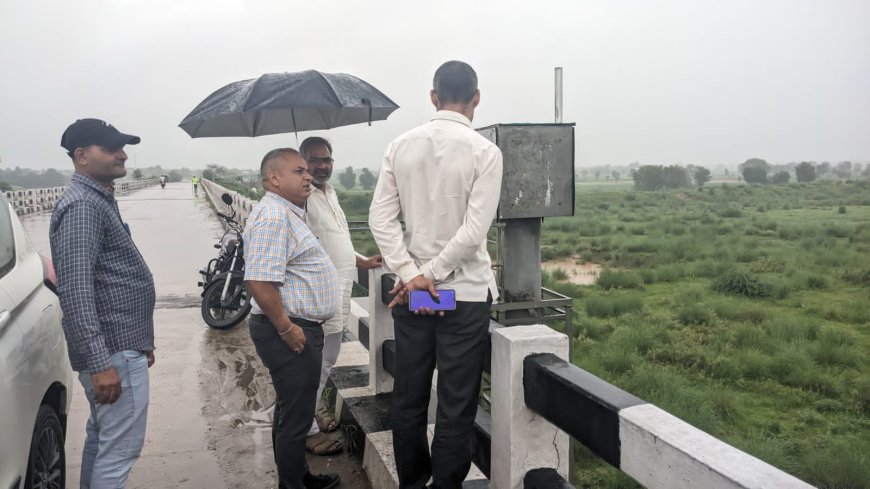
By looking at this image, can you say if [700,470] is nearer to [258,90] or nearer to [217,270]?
[258,90]

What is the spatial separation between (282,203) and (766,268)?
1617 centimetres

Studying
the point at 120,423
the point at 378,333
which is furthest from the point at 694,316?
the point at 120,423

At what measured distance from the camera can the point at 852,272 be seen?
49.3ft

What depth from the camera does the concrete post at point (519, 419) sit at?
2.49 meters

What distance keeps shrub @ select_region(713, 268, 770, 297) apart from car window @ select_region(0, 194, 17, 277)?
12.6 meters

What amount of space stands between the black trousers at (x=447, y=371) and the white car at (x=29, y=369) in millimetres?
1418

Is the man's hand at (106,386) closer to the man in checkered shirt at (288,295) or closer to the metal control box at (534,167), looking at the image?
the man in checkered shirt at (288,295)

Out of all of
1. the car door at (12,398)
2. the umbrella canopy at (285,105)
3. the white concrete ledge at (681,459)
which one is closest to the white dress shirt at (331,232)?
the umbrella canopy at (285,105)

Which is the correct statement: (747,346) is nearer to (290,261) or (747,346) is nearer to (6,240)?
(290,261)

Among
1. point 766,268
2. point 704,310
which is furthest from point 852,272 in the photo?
point 704,310

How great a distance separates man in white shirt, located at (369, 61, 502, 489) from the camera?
259 cm

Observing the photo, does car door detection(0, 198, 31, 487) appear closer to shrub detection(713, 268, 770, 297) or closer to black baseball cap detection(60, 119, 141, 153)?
black baseball cap detection(60, 119, 141, 153)

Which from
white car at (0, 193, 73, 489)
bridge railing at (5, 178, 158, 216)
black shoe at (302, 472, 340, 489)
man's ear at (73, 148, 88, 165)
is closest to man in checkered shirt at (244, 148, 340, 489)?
black shoe at (302, 472, 340, 489)

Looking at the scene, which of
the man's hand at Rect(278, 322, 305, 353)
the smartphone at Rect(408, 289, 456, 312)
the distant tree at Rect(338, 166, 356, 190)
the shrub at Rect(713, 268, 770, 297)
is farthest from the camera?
the distant tree at Rect(338, 166, 356, 190)
